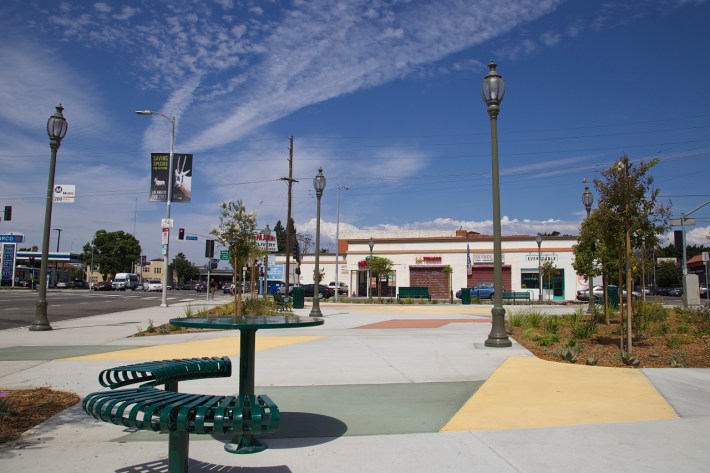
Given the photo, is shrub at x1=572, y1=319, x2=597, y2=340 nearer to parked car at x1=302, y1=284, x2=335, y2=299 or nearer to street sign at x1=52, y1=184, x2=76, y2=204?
street sign at x1=52, y1=184, x2=76, y2=204

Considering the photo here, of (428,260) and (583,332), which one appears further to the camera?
(428,260)

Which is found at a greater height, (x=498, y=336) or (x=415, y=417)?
(x=498, y=336)

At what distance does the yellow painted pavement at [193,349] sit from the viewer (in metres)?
9.29

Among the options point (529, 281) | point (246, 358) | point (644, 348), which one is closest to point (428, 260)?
point (529, 281)

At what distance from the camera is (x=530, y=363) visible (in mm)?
8469

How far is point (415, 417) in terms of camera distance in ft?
17.4

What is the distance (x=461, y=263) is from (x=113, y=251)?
70.0 meters

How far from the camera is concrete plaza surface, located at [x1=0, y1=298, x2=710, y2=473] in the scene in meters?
4.01

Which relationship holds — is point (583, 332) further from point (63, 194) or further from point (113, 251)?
point (113, 251)

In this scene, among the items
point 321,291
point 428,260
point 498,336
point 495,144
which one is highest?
point 495,144

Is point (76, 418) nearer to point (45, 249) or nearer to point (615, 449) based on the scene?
point (615, 449)

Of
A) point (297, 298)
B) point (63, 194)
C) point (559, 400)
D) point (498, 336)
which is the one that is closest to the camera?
point (559, 400)

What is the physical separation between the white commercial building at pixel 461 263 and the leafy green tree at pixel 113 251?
5834 centimetres

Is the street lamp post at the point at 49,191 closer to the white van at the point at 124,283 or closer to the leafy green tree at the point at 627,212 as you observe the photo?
the leafy green tree at the point at 627,212
